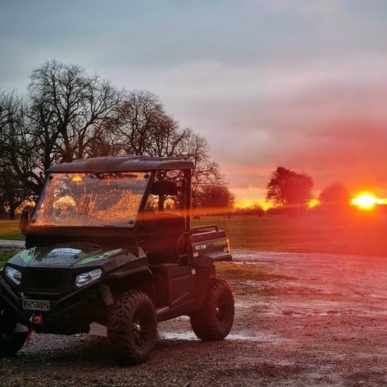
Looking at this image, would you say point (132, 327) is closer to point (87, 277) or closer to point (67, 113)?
point (87, 277)

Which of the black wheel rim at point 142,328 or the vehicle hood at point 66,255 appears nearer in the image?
the vehicle hood at point 66,255

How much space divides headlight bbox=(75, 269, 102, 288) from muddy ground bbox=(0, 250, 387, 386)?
3.34ft

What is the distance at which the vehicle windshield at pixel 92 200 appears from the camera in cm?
811

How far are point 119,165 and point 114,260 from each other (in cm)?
143

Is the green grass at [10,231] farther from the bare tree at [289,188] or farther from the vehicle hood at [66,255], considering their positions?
the bare tree at [289,188]

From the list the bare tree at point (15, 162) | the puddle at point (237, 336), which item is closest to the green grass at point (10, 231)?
the bare tree at point (15, 162)

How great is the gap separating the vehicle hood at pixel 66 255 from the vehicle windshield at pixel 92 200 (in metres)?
0.43

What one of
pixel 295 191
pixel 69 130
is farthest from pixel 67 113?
pixel 295 191

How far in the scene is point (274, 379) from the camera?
23.5 feet

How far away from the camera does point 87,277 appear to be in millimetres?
7316

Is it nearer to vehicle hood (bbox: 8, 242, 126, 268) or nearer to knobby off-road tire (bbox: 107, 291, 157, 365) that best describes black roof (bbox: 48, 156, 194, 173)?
vehicle hood (bbox: 8, 242, 126, 268)

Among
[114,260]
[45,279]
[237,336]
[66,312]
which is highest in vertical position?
[114,260]

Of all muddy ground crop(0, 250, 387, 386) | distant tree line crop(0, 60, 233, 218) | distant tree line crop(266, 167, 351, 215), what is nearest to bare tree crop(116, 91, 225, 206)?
distant tree line crop(0, 60, 233, 218)

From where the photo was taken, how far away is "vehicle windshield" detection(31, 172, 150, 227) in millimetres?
8109
